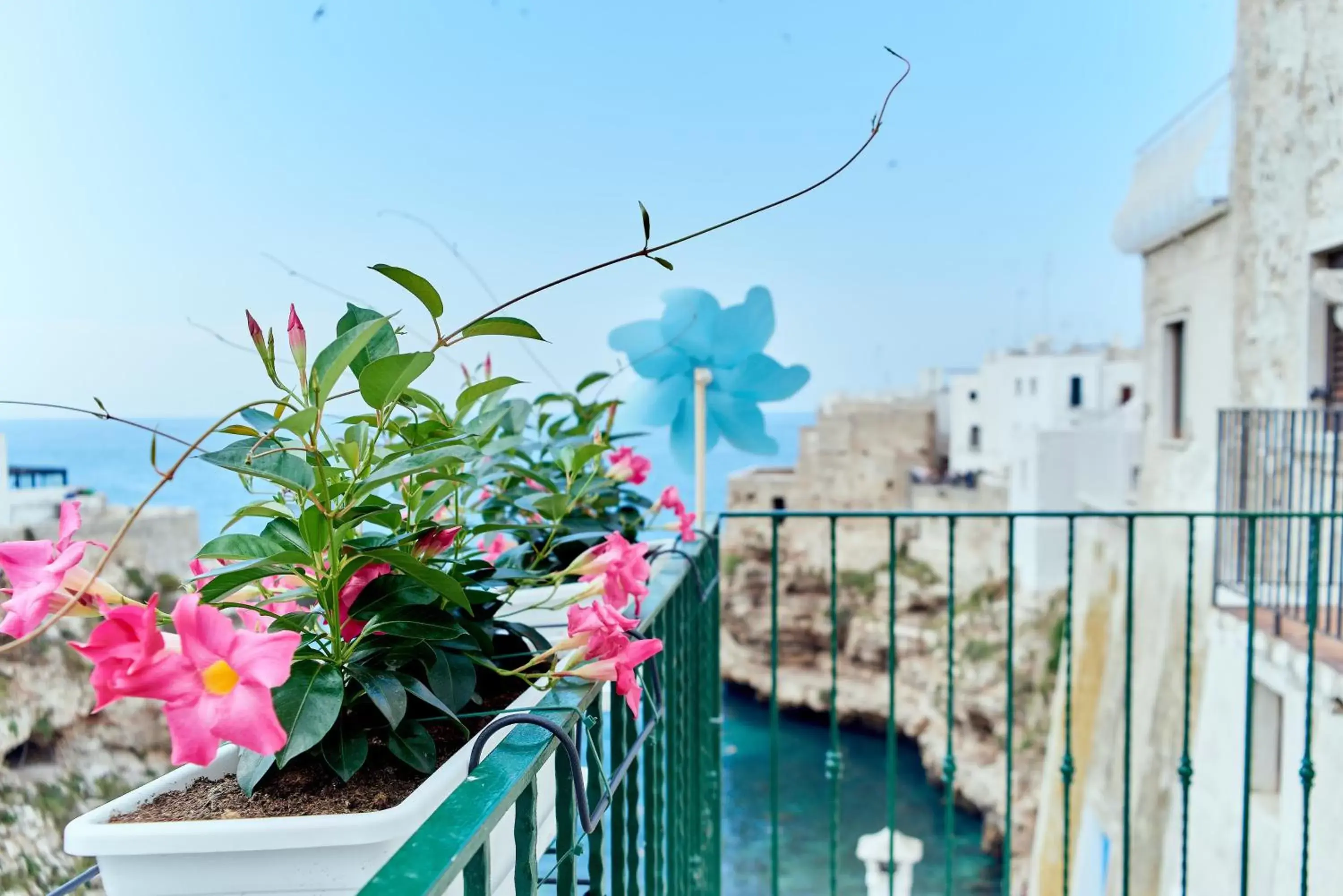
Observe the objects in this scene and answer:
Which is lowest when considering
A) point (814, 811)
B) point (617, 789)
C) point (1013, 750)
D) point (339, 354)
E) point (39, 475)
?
point (814, 811)

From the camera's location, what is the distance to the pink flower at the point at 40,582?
0.49 metres

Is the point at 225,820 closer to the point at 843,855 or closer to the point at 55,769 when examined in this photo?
the point at 55,769

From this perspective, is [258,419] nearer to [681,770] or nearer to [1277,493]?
[681,770]

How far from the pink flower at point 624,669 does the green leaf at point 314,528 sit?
0.19 meters

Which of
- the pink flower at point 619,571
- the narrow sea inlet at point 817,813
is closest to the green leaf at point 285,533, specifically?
the pink flower at point 619,571

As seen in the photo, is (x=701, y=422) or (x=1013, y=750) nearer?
(x=701, y=422)

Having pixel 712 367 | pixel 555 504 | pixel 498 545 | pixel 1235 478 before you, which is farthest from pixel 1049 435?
pixel 555 504

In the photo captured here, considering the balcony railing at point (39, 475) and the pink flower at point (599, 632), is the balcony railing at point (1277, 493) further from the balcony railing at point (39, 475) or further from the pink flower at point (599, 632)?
the balcony railing at point (39, 475)

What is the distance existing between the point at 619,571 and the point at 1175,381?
7.88m

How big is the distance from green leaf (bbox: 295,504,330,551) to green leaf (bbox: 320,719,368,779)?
115 millimetres

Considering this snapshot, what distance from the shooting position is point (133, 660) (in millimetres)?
438

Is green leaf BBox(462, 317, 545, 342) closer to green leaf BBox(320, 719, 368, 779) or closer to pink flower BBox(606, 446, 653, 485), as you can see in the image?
green leaf BBox(320, 719, 368, 779)

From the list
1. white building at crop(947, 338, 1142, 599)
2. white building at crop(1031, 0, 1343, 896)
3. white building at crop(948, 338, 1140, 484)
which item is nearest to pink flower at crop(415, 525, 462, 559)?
white building at crop(1031, 0, 1343, 896)

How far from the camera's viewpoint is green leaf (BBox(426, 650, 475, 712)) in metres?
0.59
